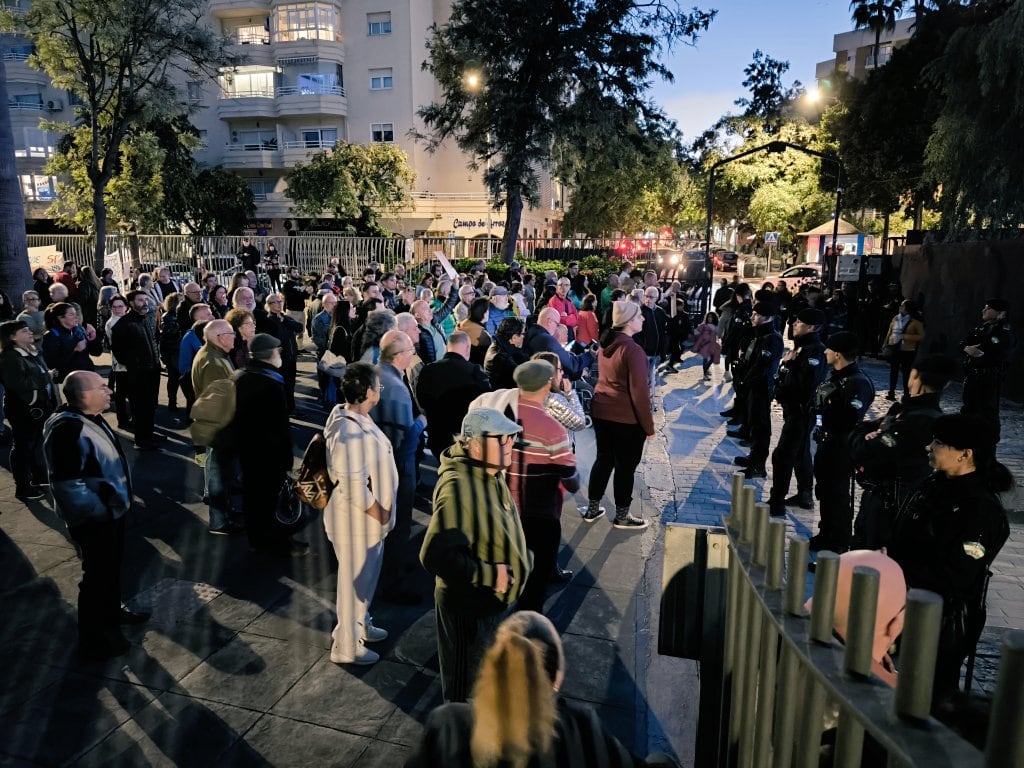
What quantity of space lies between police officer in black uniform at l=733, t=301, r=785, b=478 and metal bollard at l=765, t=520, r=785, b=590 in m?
6.50

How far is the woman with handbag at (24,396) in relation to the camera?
6.67 meters

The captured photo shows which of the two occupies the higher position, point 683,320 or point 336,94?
point 336,94

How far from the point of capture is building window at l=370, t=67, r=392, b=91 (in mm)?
41875

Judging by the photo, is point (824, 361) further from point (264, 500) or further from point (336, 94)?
point (336, 94)

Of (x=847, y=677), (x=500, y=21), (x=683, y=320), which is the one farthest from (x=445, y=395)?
(x=500, y=21)

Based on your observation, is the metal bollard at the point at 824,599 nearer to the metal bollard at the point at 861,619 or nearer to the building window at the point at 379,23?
the metal bollard at the point at 861,619

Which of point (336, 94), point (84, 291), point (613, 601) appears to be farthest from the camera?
point (336, 94)

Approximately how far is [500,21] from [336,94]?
2128cm

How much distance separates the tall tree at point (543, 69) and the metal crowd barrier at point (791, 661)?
77.2ft

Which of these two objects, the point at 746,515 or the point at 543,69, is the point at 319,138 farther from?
the point at 746,515

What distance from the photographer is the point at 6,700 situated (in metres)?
3.99

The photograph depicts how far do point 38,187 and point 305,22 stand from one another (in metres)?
20.0

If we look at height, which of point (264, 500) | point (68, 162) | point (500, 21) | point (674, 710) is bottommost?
point (674, 710)

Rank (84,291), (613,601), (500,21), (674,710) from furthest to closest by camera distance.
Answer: (500,21) → (84,291) → (613,601) → (674,710)
